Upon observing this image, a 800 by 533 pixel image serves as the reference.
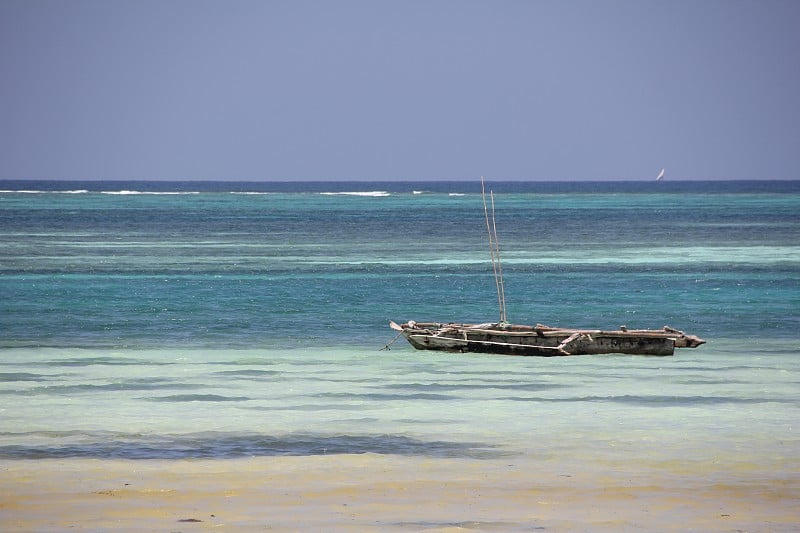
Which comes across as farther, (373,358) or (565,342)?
(373,358)

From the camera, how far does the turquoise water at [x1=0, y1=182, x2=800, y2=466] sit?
682 inches

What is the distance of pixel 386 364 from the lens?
2517 centimetres

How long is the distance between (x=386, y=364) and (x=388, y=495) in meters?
11.4

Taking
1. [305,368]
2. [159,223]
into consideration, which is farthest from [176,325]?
[159,223]

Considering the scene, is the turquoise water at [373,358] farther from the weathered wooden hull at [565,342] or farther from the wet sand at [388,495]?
the wet sand at [388,495]

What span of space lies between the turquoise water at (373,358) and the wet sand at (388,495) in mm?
820

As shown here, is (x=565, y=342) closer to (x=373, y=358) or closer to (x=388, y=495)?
(x=373, y=358)

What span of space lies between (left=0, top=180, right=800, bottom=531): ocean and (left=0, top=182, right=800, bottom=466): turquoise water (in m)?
0.08

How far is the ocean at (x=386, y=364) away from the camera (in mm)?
16781

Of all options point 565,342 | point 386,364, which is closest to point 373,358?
point 386,364

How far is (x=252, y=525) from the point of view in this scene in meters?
12.4

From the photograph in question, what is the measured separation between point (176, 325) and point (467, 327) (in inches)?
364

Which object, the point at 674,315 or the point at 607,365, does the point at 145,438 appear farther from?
the point at 674,315

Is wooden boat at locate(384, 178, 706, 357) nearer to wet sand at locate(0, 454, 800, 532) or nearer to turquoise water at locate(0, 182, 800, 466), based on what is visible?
A: turquoise water at locate(0, 182, 800, 466)
